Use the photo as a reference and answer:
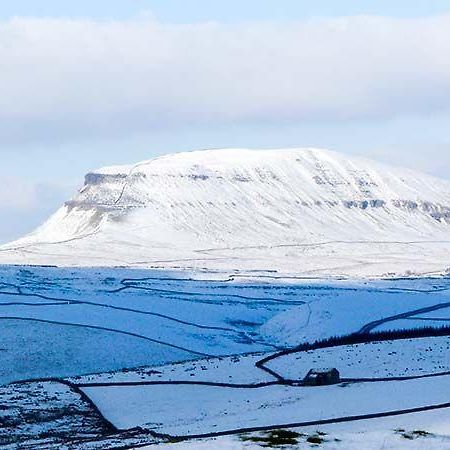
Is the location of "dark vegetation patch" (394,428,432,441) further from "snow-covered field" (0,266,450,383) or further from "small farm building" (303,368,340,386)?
"snow-covered field" (0,266,450,383)

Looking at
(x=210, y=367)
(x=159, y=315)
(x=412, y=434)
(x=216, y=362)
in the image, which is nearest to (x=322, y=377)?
(x=210, y=367)

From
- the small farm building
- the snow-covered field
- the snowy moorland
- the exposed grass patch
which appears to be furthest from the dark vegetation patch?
the snow-covered field

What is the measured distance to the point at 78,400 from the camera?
185ft

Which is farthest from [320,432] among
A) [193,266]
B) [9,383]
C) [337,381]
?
[193,266]

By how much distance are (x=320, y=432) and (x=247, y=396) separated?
13.2m

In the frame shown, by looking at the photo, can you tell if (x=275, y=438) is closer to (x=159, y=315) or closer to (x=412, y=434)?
(x=412, y=434)

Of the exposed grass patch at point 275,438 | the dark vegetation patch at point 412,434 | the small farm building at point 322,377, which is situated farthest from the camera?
the small farm building at point 322,377

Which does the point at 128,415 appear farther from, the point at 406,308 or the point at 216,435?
the point at 406,308

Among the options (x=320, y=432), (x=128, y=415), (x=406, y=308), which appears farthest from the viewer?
(x=406, y=308)

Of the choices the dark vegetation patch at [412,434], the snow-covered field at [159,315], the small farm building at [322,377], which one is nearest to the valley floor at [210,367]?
the dark vegetation patch at [412,434]

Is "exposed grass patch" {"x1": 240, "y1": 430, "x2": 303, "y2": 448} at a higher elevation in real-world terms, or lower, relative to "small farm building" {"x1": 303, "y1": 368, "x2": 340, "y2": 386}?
lower

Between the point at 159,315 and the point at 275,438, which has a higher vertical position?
the point at 159,315

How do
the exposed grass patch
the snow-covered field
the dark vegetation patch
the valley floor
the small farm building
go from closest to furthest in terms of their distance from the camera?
1. the exposed grass patch
2. the dark vegetation patch
3. the valley floor
4. the small farm building
5. the snow-covered field

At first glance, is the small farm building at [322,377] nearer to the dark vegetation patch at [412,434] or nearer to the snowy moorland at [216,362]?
the snowy moorland at [216,362]
